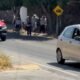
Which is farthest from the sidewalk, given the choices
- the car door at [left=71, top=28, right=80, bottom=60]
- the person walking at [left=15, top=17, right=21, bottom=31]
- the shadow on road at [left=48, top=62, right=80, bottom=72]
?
the person walking at [left=15, top=17, right=21, bottom=31]

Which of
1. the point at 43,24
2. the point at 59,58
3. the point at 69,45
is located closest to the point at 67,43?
the point at 69,45

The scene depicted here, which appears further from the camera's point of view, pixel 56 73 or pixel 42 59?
pixel 42 59

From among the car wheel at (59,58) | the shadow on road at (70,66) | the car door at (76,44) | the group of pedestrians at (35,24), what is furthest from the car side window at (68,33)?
the group of pedestrians at (35,24)

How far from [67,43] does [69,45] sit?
21 cm

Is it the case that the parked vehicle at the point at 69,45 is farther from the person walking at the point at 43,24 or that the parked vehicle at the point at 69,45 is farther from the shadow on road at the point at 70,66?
the person walking at the point at 43,24

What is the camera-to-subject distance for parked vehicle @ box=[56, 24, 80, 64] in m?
16.9

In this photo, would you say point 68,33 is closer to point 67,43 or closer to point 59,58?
point 67,43

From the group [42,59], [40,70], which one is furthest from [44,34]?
[40,70]

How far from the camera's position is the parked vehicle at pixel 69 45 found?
16.9 meters

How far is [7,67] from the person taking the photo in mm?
15719

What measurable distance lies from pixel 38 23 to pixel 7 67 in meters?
31.4

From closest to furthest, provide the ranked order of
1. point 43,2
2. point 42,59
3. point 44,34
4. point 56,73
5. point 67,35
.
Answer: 1. point 56,73
2. point 67,35
3. point 42,59
4. point 43,2
5. point 44,34

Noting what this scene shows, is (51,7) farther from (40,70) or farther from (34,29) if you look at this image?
(40,70)

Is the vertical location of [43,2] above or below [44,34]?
above
